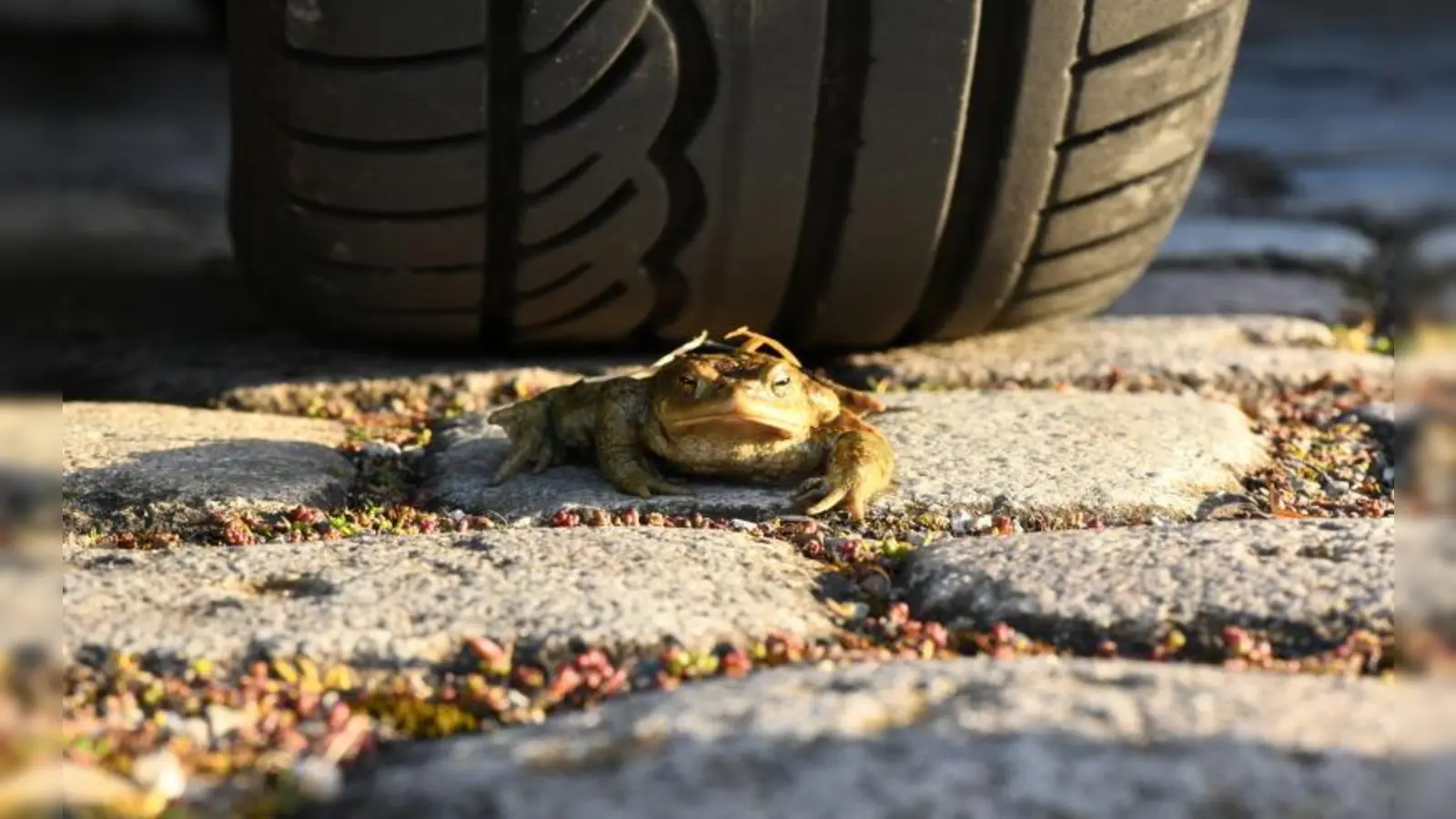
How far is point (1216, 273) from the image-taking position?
12.9ft

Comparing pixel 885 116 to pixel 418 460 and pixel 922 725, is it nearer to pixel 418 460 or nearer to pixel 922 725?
pixel 418 460

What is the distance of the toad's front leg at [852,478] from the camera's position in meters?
2.34

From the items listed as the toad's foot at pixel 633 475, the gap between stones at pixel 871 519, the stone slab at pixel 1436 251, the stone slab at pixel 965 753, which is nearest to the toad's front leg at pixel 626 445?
the toad's foot at pixel 633 475

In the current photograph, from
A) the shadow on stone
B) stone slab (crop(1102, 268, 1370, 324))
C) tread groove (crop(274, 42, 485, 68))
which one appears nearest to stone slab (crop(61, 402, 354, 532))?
the shadow on stone

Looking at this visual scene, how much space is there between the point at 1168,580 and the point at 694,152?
980 mm

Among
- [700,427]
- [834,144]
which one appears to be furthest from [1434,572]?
[834,144]

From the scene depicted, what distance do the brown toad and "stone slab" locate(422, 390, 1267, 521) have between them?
3cm

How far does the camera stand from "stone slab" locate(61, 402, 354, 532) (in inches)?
93.1

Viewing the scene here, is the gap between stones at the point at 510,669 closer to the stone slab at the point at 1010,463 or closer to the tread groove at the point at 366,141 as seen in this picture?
the stone slab at the point at 1010,463

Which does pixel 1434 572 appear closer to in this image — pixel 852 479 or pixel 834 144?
pixel 852 479

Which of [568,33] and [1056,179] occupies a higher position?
[568,33]

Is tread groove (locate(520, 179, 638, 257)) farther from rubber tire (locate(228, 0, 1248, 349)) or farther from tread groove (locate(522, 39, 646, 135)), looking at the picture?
tread groove (locate(522, 39, 646, 135))

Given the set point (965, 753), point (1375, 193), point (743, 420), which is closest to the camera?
point (965, 753)

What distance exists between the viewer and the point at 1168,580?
1.96m
